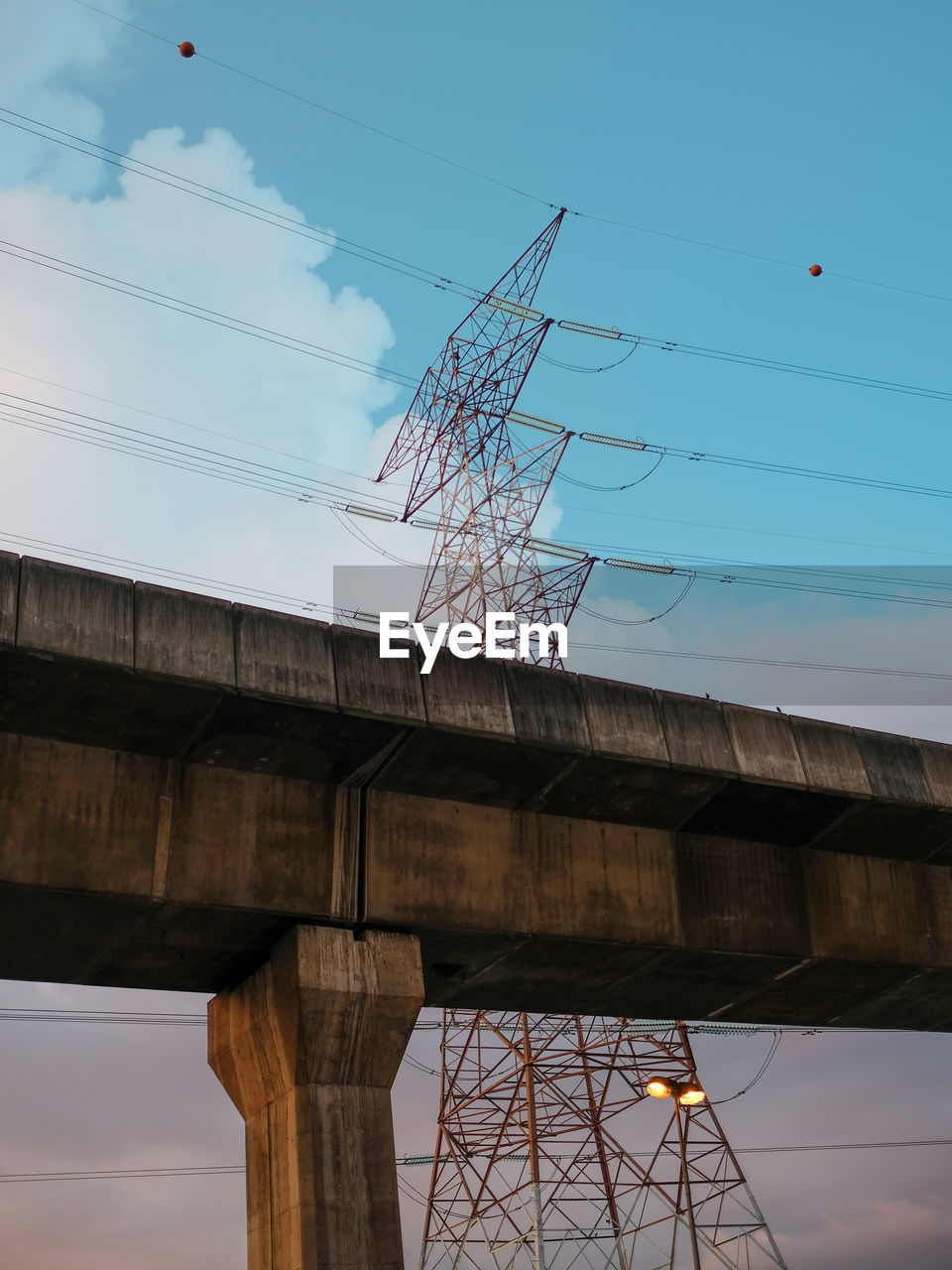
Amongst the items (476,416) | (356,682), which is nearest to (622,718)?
(356,682)

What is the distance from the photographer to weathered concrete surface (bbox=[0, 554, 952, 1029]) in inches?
411

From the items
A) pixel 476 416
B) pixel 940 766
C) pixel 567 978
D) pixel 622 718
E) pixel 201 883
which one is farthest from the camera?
pixel 476 416

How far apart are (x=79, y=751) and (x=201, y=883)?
1.48 meters

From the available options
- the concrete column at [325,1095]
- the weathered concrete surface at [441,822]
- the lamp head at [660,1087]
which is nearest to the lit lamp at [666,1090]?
the lamp head at [660,1087]

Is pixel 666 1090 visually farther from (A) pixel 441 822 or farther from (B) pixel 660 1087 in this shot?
(A) pixel 441 822

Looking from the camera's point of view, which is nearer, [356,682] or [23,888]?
[23,888]

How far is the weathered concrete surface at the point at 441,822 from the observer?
1045 centimetres

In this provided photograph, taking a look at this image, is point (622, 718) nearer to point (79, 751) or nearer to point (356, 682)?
point (356, 682)

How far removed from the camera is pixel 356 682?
11.1 meters

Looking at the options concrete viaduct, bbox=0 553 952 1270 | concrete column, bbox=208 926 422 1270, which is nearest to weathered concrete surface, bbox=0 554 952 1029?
concrete viaduct, bbox=0 553 952 1270

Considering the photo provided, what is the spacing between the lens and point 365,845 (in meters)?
11.7

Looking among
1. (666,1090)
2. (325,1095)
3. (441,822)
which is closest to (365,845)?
(441,822)

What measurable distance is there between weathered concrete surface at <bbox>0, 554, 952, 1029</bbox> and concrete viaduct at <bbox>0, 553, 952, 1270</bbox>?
3 centimetres

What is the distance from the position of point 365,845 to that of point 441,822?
841 mm
